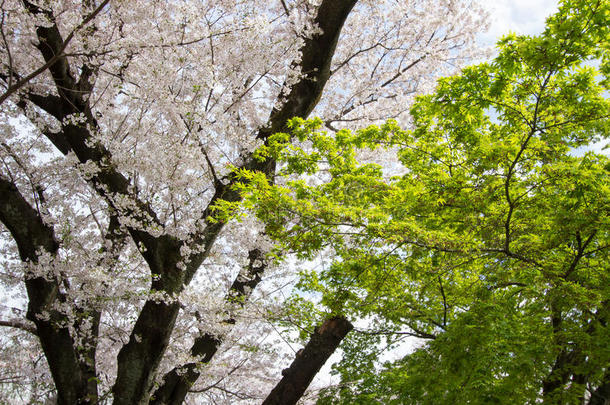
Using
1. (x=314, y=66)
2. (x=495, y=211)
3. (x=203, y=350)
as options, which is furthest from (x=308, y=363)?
(x=314, y=66)

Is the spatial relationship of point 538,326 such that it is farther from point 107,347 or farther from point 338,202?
point 107,347

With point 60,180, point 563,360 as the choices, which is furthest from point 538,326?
point 60,180

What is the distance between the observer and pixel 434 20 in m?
9.08

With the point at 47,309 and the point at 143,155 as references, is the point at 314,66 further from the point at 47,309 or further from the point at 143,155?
the point at 47,309

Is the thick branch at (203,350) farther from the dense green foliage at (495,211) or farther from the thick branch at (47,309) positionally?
the dense green foliage at (495,211)

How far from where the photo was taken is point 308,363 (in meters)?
6.31

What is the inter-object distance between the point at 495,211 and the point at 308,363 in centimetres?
333

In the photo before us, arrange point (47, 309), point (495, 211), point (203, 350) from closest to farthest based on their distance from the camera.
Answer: point (495, 211), point (47, 309), point (203, 350)

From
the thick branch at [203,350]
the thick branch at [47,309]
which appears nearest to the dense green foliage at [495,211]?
the thick branch at [203,350]

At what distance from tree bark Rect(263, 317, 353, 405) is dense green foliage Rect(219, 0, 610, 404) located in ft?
1.71

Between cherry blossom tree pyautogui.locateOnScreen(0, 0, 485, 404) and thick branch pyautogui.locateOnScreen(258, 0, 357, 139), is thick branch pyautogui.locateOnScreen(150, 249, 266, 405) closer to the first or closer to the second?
cherry blossom tree pyautogui.locateOnScreen(0, 0, 485, 404)

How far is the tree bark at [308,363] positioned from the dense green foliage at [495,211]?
0.52 m

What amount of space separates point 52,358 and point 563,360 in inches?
260

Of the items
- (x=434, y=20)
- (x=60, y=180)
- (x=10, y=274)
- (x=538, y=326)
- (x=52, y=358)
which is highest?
(x=434, y=20)
